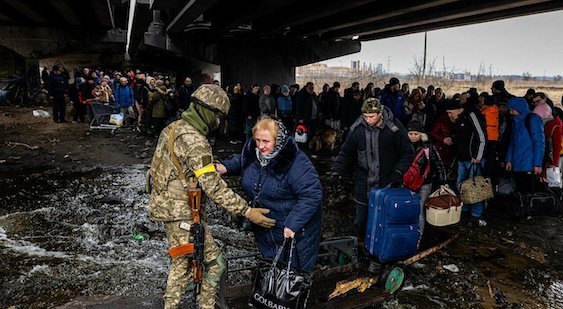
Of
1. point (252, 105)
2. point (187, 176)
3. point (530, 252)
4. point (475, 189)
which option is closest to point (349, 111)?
point (252, 105)

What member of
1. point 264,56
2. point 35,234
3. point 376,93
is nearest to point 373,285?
point 35,234

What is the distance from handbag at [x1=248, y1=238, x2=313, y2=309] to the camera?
110 inches

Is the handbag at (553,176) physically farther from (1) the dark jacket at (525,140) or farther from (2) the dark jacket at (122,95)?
(2) the dark jacket at (122,95)

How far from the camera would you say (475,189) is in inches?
233

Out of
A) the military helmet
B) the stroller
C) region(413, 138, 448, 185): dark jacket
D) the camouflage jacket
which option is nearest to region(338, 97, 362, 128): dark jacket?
region(413, 138, 448, 185): dark jacket

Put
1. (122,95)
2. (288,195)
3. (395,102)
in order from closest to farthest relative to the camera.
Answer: (288,195) → (395,102) → (122,95)

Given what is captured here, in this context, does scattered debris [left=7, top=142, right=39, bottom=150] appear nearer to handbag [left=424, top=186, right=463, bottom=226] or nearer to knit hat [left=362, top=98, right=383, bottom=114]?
knit hat [left=362, top=98, right=383, bottom=114]

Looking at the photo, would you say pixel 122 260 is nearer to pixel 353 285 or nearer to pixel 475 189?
pixel 353 285

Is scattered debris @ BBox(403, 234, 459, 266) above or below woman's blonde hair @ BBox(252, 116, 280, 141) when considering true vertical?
below

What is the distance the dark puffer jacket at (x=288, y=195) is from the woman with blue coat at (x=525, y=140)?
4397 millimetres

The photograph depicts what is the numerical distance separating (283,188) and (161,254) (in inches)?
102

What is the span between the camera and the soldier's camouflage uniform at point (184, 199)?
2.89 metres

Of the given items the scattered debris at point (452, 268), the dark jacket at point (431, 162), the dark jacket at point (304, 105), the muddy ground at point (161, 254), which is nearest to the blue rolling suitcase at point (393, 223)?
the muddy ground at point (161, 254)

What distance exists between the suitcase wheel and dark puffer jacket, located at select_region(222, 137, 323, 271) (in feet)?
3.51
